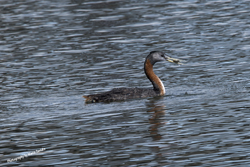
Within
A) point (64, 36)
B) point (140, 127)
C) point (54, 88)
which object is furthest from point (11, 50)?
point (140, 127)

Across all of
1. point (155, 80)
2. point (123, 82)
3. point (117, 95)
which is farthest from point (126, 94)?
point (123, 82)

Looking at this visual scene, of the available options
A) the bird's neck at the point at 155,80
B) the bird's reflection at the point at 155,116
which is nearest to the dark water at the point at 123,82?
the bird's reflection at the point at 155,116

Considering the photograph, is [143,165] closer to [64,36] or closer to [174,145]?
[174,145]

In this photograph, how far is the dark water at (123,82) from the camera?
1130 cm

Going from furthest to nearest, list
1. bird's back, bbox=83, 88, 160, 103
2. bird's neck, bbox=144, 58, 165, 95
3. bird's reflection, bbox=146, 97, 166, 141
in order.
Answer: bird's neck, bbox=144, 58, 165, 95
bird's back, bbox=83, 88, 160, 103
bird's reflection, bbox=146, 97, 166, 141

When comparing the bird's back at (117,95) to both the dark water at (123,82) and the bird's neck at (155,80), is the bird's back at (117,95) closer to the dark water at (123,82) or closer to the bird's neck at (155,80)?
the dark water at (123,82)

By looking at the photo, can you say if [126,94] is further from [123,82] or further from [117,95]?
[123,82]

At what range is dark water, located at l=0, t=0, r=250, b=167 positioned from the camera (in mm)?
11297

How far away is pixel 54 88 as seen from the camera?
18188mm

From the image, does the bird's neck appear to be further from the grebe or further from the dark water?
the dark water

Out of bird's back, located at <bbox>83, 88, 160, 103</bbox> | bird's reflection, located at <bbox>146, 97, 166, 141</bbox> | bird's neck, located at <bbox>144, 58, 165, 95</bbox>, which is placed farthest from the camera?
bird's neck, located at <bbox>144, 58, 165, 95</bbox>

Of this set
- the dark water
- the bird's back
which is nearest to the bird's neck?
the dark water

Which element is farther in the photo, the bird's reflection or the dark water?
the bird's reflection

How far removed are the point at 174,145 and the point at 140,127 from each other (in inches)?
70.0
